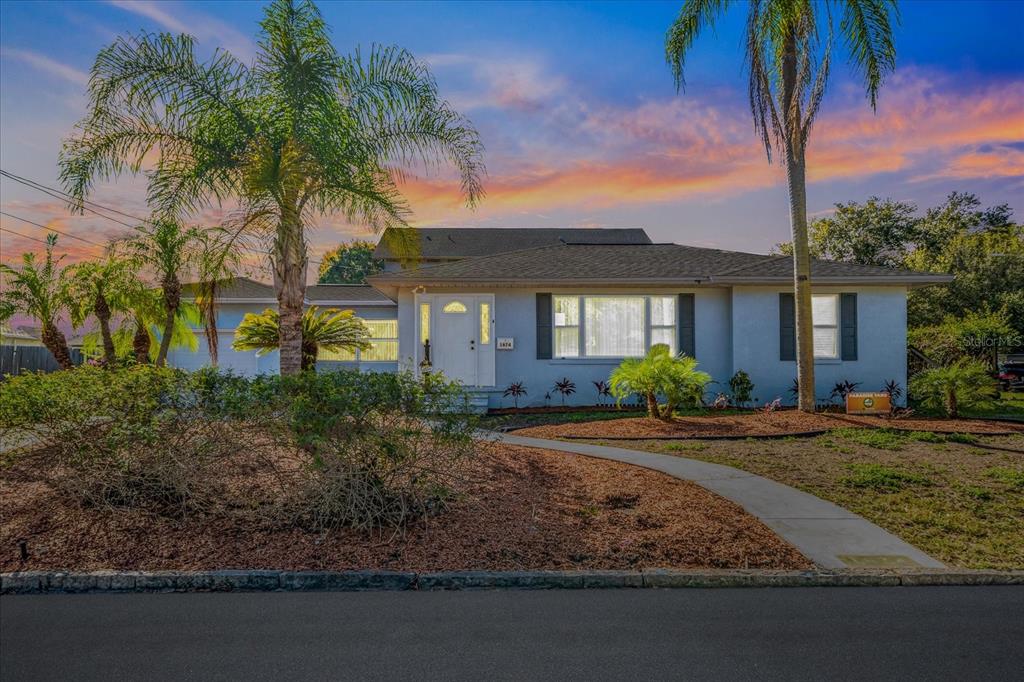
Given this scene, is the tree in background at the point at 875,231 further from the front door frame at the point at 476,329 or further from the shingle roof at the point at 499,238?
the front door frame at the point at 476,329

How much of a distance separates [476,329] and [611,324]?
330 cm

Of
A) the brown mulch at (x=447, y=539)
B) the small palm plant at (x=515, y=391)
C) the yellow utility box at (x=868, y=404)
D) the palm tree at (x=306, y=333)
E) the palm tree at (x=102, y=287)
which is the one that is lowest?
the brown mulch at (x=447, y=539)

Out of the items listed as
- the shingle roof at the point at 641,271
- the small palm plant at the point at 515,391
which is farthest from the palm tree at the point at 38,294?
the small palm plant at the point at 515,391

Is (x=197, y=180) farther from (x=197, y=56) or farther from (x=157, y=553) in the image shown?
(x=157, y=553)

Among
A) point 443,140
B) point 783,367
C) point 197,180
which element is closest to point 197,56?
point 197,180

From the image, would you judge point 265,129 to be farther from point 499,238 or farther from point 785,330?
point 499,238

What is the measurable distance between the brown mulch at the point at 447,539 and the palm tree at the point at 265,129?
3.14 meters

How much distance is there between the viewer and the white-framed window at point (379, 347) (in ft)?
69.9

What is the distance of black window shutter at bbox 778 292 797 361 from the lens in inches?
594

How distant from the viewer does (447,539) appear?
5.18 metres

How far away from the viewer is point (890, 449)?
9875 millimetres

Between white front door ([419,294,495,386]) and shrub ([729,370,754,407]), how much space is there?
18.6 feet

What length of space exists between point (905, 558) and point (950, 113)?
13050mm

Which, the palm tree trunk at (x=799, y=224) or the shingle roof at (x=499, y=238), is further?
the shingle roof at (x=499, y=238)
